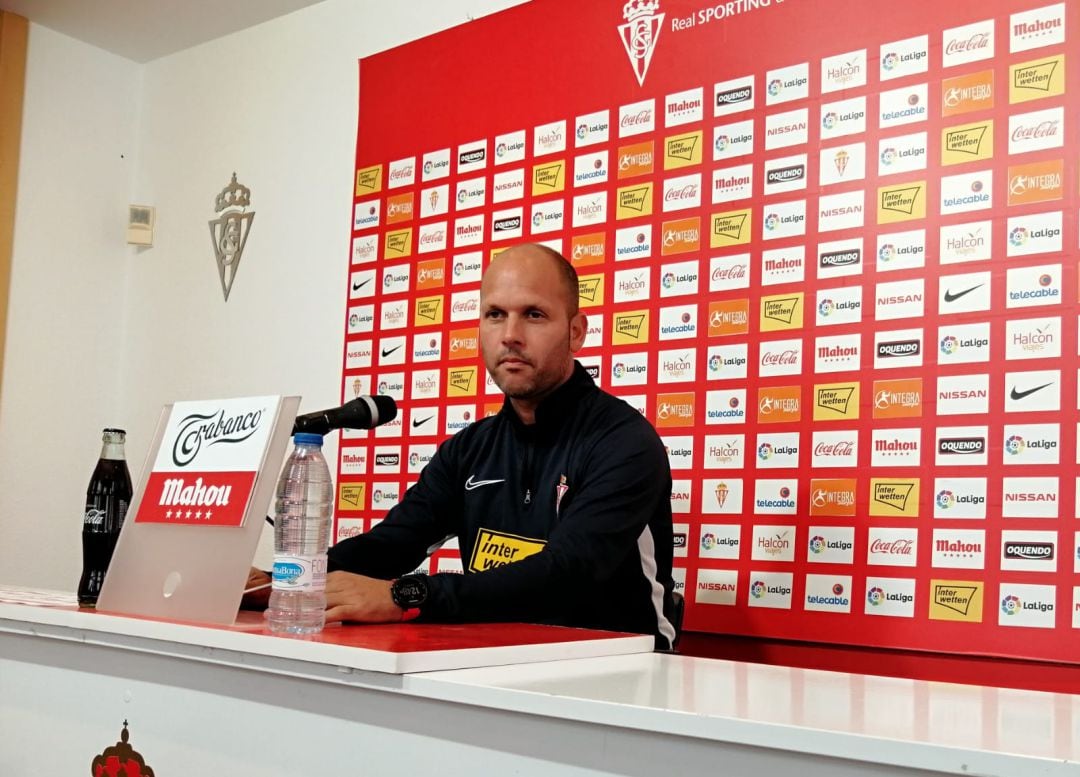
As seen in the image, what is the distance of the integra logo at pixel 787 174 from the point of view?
231cm

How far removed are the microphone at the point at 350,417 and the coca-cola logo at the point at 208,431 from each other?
6cm

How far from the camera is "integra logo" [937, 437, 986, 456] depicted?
79.5 inches

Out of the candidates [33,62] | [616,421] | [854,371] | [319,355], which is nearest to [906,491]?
[854,371]

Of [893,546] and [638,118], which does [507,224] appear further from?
[893,546]

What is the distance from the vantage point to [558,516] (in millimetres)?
1838

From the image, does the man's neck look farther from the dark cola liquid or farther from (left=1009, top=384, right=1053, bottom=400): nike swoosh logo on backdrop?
(left=1009, top=384, right=1053, bottom=400): nike swoosh logo on backdrop


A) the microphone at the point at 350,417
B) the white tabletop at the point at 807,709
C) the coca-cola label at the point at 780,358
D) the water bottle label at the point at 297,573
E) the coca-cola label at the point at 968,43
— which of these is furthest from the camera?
the coca-cola label at the point at 780,358

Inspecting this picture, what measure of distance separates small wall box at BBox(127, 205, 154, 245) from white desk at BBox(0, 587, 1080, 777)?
2617mm

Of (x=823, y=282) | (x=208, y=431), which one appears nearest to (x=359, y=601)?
(x=208, y=431)

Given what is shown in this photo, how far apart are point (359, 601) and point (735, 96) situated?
5.24ft

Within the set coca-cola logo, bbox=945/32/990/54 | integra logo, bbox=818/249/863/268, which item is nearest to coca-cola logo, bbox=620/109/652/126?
integra logo, bbox=818/249/863/268

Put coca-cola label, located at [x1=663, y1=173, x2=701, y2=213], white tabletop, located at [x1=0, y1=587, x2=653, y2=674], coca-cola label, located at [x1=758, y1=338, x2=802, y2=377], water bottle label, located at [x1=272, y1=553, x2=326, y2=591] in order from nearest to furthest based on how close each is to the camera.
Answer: white tabletop, located at [x1=0, y1=587, x2=653, y2=674], water bottle label, located at [x1=272, y1=553, x2=326, y2=591], coca-cola label, located at [x1=758, y1=338, x2=802, y2=377], coca-cola label, located at [x1=663, y1=173, x2=701, y2=213]

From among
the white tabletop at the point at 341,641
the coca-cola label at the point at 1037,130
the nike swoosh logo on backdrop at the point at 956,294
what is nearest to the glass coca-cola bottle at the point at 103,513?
the white tabletop at the point at 341,641

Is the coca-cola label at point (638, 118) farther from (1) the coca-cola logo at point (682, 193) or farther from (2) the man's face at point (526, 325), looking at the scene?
(2) the man's face at point (526, 325)
